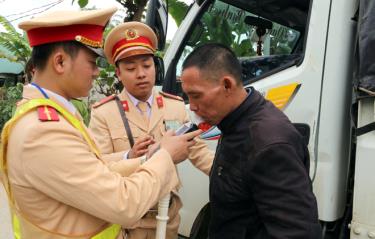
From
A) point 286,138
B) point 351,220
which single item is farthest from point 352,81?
point 286,138

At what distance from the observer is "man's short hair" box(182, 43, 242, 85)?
138 centimetres

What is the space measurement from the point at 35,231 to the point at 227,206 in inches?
25.3

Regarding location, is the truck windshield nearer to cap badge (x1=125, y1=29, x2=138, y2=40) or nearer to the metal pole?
cap badge (x1=125, y1=29, x2=138, y2=40)

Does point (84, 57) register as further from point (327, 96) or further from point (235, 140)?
point (327, 96)

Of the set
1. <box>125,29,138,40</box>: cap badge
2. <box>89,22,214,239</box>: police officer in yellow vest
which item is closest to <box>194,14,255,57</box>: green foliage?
<box>89,22,214,239</box>: police officer in yellow vest

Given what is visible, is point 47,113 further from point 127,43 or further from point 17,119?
point 127,43

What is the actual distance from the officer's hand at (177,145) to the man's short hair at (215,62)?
277mm

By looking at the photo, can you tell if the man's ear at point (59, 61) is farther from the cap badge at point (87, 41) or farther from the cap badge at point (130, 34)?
the cap badge at point (130, 34)

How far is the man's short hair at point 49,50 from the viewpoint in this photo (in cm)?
126

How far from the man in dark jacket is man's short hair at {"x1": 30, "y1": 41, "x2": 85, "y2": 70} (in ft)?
1.30

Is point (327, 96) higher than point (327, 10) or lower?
lower

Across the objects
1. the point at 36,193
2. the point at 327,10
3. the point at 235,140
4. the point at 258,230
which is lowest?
the point at 258,230

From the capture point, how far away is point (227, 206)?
1388 mm

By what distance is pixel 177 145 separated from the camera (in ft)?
4.90
